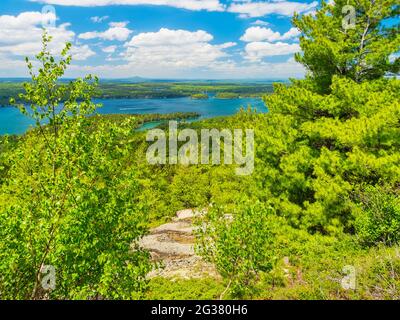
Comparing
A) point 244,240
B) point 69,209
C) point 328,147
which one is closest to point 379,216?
point 328,147

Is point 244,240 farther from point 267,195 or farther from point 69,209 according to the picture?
point 267,195

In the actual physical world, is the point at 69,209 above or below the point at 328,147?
below

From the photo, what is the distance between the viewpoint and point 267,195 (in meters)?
16.0

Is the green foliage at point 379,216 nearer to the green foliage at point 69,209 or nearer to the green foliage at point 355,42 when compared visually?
the green foliage at point 355,42

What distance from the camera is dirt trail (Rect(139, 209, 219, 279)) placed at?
1786cm

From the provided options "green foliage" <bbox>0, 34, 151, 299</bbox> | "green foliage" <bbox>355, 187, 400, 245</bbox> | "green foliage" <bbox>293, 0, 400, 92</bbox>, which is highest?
"green foliage" <bbox>293, 0, 400, 92</bbox>

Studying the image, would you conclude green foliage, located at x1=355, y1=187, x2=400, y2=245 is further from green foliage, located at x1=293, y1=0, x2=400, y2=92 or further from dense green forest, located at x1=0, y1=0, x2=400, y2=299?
green foliage, located at x1=293, y1=0, x2=400, y2=92

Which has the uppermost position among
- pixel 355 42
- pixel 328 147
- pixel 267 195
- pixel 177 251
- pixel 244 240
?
pixel 355 42

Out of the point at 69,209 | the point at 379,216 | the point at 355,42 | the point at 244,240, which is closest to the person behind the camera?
the point at 69,209

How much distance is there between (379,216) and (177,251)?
1430 cm

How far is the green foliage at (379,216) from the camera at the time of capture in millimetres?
12250

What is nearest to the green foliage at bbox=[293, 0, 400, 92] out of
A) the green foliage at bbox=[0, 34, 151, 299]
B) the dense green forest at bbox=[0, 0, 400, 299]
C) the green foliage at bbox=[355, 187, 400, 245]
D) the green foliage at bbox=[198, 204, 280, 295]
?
the dense green forest at bbox=[0, 0, 400, 299]

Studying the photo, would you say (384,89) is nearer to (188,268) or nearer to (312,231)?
(312,231)

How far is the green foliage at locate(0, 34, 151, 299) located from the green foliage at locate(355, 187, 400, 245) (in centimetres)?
894
